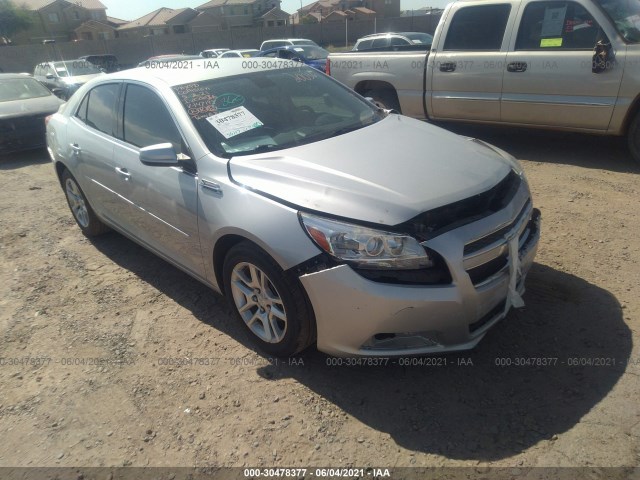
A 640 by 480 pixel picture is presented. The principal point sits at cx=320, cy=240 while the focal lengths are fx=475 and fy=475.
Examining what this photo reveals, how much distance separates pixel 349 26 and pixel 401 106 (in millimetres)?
37771

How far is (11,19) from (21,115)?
5685 cm

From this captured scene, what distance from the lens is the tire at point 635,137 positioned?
5234 millimetres

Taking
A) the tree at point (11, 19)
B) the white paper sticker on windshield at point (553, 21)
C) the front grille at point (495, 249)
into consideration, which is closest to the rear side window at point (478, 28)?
the white paper sticker on windshield at point (553, 21)

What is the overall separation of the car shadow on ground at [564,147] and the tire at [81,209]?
5.09 meters

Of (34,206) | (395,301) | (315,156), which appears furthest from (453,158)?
(34,206)

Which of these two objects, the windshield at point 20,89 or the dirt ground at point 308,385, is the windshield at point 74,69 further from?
the dirt ground at point 308,385

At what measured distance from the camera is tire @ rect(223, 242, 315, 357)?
2514mm

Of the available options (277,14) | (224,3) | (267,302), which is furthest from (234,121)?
(277,14)

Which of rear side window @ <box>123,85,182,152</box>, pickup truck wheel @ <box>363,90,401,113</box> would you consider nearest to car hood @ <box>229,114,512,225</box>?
rear side window @ <box>123,85,182,152</box>

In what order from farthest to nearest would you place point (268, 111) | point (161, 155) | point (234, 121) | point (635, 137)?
1. point (635, 137)
2. point (268, 111)
3. point (234, 121)
4. point (161, 155)

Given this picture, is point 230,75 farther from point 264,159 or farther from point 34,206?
point 34,206

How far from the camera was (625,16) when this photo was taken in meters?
5.23

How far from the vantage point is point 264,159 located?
2.85m

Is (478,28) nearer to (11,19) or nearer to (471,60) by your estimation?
(471,60)
